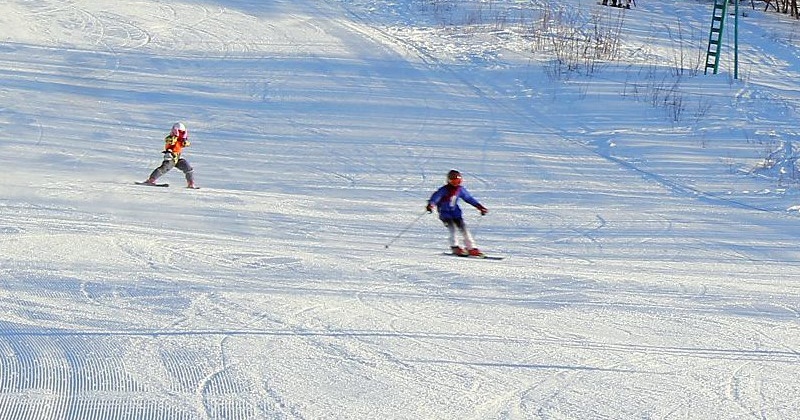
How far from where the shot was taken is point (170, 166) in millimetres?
16672

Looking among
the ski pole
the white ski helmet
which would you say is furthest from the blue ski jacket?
the white ski helmet

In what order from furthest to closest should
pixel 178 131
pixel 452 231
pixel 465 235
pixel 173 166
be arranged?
pixel 178 131 → pixel 173 166 → pixel 452 231 → pixel 465 235

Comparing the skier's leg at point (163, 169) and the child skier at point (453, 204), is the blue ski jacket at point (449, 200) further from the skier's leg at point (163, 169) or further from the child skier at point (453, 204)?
the skier's leg at point (163, 169)

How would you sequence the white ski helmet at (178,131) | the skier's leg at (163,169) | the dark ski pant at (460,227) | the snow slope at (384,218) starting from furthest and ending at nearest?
the white ski helmet at (178,131) < the skier's leg at (163,169) < the dark ski pant at (460,227) < the snow slope at (384,218)

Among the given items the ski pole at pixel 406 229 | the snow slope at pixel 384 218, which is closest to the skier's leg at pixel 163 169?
the snow slope at pixel 384 218

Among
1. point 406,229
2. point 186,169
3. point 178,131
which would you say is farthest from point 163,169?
point 406,229

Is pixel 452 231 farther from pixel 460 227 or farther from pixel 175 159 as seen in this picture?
pixel 175 159

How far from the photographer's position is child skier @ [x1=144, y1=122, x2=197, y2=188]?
54.7 feet

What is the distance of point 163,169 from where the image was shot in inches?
657

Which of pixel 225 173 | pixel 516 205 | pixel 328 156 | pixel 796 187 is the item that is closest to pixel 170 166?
pixel 225 173

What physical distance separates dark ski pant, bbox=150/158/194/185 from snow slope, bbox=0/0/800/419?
597 mm

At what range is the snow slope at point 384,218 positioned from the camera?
7625mm

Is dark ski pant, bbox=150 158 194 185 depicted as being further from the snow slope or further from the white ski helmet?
the snow slope

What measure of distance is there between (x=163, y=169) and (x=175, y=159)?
0.76 feet
